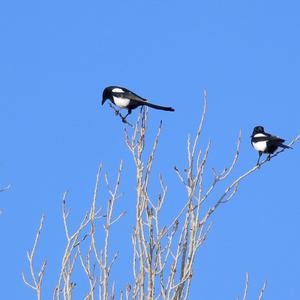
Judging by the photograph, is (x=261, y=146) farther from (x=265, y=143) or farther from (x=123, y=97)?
(x=123, y=97)

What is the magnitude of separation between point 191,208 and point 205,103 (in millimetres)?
690

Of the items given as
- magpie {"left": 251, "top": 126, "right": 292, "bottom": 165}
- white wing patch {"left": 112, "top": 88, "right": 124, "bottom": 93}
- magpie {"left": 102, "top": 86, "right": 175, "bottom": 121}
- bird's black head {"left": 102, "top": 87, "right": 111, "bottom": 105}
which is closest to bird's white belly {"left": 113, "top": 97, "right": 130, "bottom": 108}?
magpie {"left": 102, "top": 86, "right": 175, "bottom": 121}

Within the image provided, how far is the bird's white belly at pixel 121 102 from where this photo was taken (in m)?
9.92

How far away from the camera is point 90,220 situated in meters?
5.49

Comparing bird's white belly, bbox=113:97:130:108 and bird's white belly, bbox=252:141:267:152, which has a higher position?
bird's white belly, bbox=113:97:130:108

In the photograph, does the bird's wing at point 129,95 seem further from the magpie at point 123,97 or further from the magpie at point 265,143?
the magpie at point 265,143

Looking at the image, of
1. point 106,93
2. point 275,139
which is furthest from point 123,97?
point 275,139

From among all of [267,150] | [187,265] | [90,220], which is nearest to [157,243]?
[187,265]

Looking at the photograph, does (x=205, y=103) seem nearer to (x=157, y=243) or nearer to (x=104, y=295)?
(x=157, y=243)

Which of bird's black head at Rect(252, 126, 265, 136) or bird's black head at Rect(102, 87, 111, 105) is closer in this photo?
bird's black head at Rect(252, 126, 265, 136)

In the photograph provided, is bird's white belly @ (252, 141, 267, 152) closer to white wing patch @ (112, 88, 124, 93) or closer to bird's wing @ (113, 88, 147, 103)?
bird's wing @ (113, 88, 147, 103)

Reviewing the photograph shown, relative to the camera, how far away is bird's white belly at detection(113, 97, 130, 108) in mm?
9922

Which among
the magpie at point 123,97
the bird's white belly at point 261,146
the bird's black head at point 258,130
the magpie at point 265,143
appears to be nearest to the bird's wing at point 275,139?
the magpie at point 265,143

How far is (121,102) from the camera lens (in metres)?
10.1
